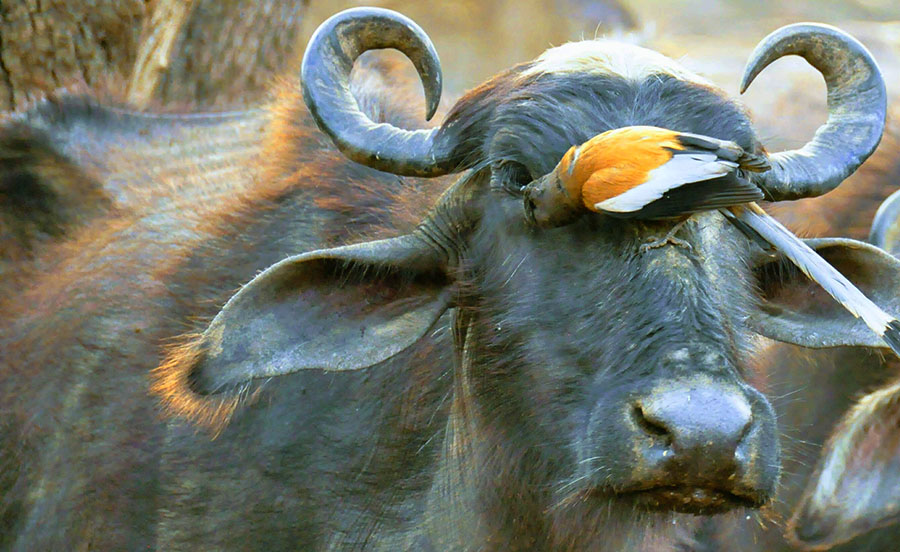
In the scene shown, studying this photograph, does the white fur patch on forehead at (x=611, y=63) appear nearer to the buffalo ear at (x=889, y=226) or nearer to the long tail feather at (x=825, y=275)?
the long tail feather at (x=825, y=275)

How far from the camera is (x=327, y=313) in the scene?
3.88 m

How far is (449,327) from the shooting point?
4.18 meters

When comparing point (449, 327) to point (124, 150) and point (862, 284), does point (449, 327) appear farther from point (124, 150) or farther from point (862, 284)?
point (124, 150)

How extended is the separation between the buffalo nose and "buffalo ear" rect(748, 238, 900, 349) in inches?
36.1

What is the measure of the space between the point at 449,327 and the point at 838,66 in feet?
5.24

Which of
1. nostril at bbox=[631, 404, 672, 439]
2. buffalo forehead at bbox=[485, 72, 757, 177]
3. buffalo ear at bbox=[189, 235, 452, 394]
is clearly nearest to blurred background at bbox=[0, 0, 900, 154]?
buffalo forehead at bbox=[485, 72, 757, 177]

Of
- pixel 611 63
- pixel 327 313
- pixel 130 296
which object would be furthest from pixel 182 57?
pixel 611 63

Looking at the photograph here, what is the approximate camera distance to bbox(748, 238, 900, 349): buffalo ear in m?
3.93

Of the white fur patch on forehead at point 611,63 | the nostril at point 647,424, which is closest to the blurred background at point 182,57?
the white fur patch on forehead at point 611,63

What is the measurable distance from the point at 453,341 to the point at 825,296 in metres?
1.29

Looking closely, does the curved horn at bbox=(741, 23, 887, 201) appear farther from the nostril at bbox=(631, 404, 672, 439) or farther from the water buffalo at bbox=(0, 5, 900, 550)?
the nostril at bbox=(631, 404, 672, 439)

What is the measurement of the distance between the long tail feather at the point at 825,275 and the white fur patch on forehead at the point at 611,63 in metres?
0.61

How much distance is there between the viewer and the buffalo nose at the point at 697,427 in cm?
299

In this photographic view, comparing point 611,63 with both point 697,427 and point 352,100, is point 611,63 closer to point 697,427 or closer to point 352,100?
point 352,100
